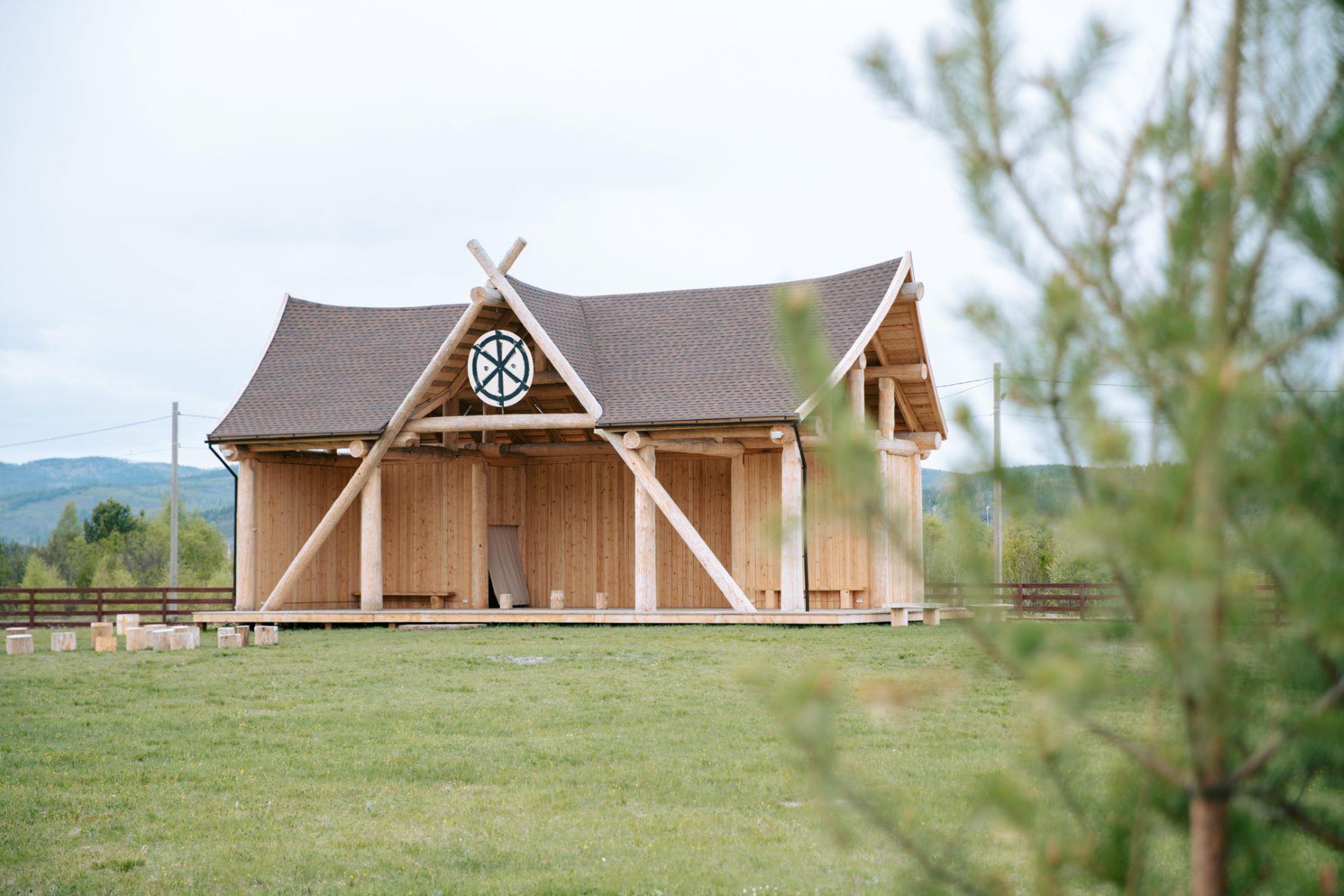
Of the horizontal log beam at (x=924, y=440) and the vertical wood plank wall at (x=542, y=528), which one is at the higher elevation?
the horizontal log beam at (x=924, y=440)

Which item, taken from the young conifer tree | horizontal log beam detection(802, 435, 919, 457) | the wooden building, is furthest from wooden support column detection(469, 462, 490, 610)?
the young conifer tree

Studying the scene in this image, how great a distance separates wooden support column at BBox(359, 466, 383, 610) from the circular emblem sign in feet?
8.36

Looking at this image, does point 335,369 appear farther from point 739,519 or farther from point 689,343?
point 739,519

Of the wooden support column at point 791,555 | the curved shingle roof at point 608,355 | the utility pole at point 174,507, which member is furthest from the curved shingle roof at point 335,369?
the utility pole at point 174,507

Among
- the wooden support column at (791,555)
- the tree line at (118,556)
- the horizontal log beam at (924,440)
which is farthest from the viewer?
the tree line at (118,556)

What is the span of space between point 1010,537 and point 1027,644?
47.5 m

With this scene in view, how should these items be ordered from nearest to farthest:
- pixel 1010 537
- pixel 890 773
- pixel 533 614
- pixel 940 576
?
pixel 940 576, pixel 890 773, pixel 533 614, pixel 1010 537

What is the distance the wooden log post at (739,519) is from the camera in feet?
70.8

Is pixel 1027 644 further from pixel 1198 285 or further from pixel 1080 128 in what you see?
pixel 1080 128

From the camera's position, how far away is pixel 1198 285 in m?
2.29

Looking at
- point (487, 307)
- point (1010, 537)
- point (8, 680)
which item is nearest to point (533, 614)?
point (487, 307)

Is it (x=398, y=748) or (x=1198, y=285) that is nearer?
(x=1198, y=285)

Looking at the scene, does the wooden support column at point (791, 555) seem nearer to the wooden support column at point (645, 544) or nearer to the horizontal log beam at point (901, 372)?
the wooden support column at point (645, 544)

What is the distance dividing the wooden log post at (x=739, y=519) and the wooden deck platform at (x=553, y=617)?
892mm
